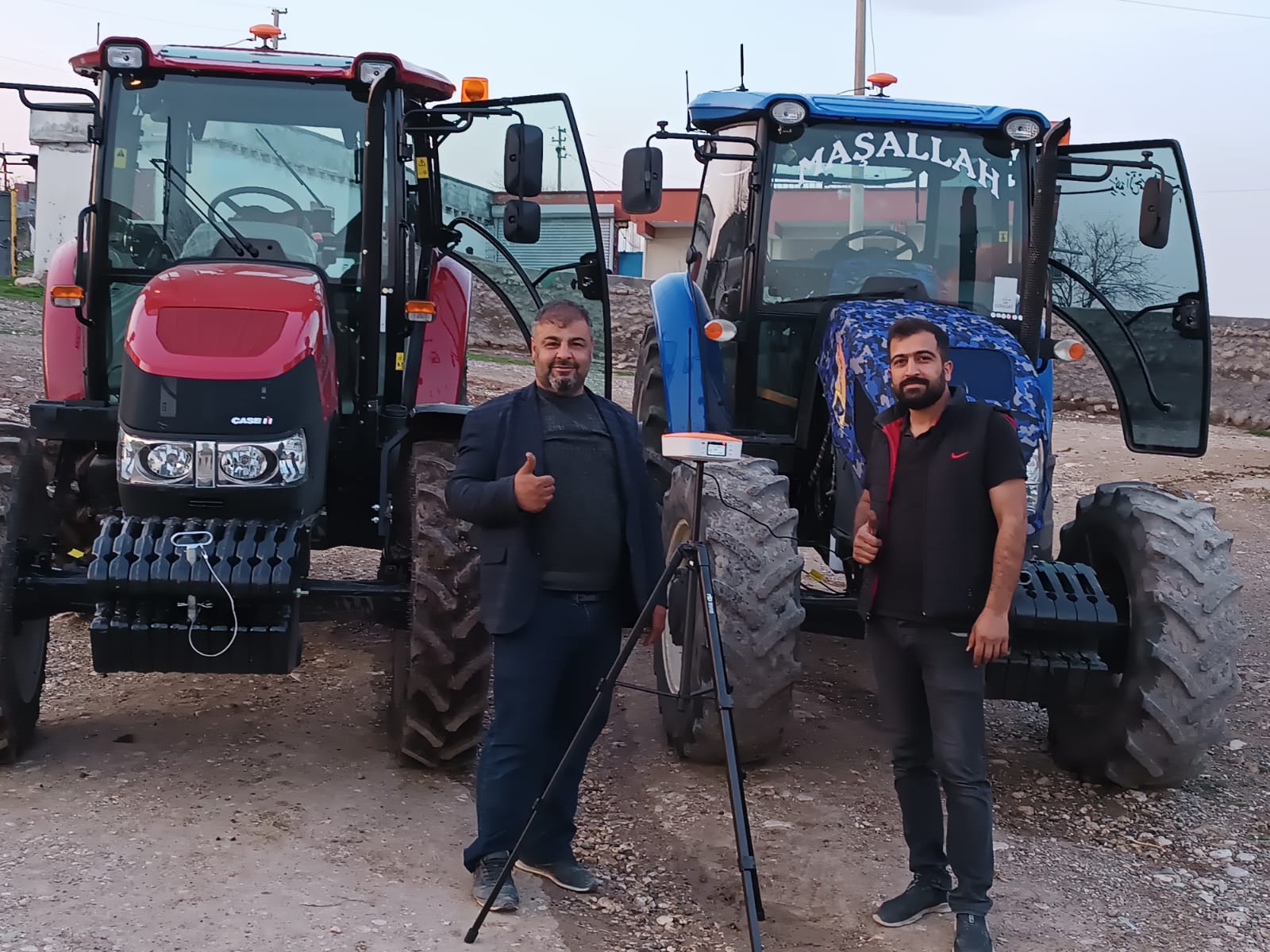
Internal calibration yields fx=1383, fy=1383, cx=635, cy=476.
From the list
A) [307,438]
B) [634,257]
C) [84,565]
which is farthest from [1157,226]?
[634,257]

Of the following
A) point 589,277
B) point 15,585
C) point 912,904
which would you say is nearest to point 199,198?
point 589,277

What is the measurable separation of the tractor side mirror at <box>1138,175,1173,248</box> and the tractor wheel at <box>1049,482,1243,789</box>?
1111 millimetres

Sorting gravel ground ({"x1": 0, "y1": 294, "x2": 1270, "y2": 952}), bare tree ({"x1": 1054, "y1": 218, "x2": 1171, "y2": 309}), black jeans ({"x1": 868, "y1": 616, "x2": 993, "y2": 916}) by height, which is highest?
bare tree ({"x1": 1054, "y1": 218, "x2": 1171, "y2": 309})

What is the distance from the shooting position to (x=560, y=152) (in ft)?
18.1

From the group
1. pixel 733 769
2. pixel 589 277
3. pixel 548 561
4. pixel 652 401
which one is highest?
pixel 589 277

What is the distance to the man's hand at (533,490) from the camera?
12.0 ft

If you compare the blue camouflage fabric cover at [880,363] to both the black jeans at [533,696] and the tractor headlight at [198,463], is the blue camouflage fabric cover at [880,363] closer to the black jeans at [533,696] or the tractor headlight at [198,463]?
the black jeans at [533,696]

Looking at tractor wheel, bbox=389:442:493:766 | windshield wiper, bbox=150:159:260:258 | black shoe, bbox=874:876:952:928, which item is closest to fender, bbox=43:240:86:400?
windshield wiper, bbox=150:159:260:258

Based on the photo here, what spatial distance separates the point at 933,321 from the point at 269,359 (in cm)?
250

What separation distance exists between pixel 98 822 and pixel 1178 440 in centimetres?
449

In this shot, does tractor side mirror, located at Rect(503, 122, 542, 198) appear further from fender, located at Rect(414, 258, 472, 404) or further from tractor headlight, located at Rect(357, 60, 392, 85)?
fender, located at Rect(414, 258, 472, 404)

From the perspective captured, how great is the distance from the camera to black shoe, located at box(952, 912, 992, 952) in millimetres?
3641

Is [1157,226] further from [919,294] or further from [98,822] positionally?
[98,822]

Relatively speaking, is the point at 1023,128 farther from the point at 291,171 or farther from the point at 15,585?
the point at 15,585
